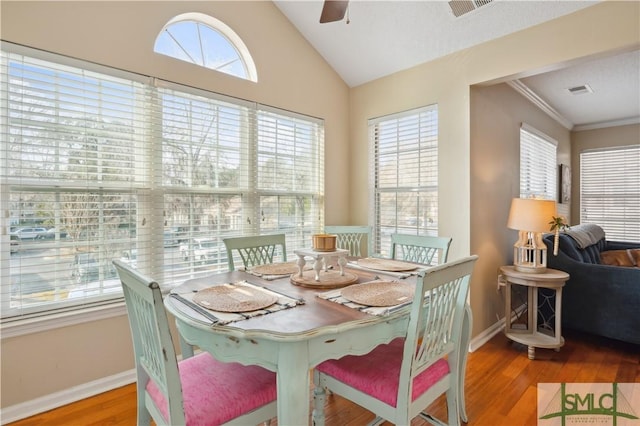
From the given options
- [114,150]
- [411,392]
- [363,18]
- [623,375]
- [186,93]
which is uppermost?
[363,18]

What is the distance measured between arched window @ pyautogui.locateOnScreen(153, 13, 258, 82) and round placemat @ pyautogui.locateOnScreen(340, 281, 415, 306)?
2.22 metres

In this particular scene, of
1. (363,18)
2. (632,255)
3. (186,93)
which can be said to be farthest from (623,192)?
(186,93)

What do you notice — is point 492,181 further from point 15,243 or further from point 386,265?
point 15,243

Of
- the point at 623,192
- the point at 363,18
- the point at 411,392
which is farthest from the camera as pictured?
the point at 623,192

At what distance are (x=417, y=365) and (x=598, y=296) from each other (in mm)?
2520

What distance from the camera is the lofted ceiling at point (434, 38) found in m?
2.51

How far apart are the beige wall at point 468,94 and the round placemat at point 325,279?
59.2 inches

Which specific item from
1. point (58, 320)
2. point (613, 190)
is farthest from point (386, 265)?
point (613, 190)

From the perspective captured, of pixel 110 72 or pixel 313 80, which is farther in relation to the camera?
pixel 313 80

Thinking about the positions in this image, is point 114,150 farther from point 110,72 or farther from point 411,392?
point 411,392

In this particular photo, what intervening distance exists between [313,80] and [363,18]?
788 mm

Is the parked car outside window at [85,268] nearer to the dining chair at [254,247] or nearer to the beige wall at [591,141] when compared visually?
the dining chair at [254,247]

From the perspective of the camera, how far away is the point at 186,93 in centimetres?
261

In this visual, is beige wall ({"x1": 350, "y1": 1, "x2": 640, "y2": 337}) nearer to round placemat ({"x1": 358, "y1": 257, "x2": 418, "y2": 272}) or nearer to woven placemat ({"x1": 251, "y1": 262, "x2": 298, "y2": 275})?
round placemat ({"x1": 358, "y1": 257, "x2": 418, "y2": 272})
